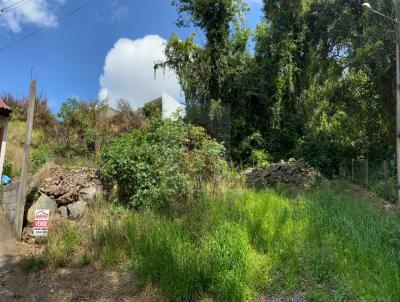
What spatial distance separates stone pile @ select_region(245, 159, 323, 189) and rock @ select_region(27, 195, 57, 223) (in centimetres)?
565

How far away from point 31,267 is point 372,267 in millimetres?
6264

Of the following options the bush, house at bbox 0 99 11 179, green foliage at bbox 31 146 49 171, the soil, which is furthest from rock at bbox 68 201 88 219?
house at bbox 0 99 11 179

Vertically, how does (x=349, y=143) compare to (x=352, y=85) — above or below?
below

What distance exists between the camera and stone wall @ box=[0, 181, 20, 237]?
973cm

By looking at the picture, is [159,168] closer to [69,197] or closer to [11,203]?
[69,197]

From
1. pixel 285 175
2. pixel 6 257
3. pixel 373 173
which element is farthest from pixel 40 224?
pixel 373 173

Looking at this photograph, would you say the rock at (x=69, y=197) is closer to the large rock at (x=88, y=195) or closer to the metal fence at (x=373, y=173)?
the large rock at (x=88, y=195)

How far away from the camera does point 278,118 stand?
62.8ft

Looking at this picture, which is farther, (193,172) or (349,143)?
(349,143)

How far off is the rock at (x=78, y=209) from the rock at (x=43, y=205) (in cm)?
42

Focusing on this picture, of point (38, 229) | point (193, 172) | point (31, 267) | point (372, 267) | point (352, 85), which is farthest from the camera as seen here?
point (352, 85)

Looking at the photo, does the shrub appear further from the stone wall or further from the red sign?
A: the red sign

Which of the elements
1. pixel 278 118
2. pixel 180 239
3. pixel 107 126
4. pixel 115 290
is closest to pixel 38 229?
pixel 115 290

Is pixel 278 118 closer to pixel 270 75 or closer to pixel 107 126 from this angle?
pixel 270 75
